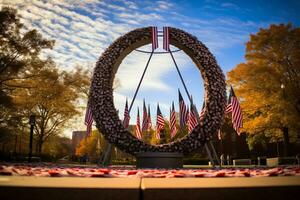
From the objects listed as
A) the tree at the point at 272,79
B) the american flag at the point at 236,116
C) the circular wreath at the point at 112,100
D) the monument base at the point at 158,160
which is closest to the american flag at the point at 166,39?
the circular wreath at the point at 112,100

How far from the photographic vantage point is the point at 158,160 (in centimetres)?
952

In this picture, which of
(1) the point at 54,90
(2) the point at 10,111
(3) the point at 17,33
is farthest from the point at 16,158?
(3) the point at 17,33

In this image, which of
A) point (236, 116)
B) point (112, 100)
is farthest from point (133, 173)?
point (236, 116)

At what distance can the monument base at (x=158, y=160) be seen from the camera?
950cm

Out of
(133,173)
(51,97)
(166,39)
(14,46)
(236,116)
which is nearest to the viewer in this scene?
(133,173)

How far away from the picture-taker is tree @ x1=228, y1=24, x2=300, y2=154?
19.7 metres

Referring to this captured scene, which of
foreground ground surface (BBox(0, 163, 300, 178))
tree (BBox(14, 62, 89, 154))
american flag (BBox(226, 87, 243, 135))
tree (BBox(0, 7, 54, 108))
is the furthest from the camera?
tree (BBox(14, 62, 89, 154))

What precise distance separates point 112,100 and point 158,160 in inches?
137

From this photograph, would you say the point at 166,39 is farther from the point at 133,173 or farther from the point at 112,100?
the point at 133,173

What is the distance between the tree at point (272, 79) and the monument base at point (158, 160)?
12.8 metres

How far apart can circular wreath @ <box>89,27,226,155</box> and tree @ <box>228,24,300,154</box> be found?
10.1 metres

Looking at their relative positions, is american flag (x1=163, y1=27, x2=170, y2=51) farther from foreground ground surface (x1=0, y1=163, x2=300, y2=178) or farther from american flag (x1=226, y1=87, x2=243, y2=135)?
foreground ground surface (x1=0, y1=163, x2=300, y2=178)

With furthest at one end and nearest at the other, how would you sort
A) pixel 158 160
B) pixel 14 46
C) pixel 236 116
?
pixel 14 46, pixel 236 116, pixel 158 160

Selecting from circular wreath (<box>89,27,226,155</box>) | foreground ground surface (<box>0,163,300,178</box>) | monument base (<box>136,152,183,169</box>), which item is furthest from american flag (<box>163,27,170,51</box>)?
foreground ground surface (<box>0,163,300,178</box>)
